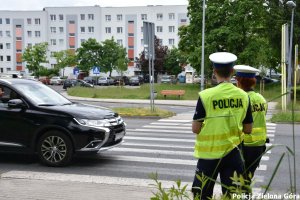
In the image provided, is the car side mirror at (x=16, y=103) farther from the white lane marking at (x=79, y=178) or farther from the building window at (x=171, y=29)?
the building window at (x=171, y=29)

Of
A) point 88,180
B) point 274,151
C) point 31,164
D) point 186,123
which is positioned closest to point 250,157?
point 88,180

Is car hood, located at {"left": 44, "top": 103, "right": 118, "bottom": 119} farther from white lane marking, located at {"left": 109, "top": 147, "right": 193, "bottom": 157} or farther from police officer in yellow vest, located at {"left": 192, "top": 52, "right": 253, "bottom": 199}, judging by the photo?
police officer in yellow vest, located at {"left": 192, "top": 52, "right": 253, "bottom": 199}

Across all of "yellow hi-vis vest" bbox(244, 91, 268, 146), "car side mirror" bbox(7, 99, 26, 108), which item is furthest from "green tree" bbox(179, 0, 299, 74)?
"yellow hi-vis vest" bbox(244, 91, 268, 146)

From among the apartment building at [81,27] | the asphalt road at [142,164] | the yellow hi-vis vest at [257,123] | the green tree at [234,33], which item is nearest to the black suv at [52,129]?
the asphalt road at [142,164]

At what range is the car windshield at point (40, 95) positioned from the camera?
882 centimetres

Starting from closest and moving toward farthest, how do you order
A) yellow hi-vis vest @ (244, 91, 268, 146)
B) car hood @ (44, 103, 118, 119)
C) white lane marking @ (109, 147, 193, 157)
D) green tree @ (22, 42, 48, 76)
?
yellow hi-vis vest @ (244, 91, 268, 146), car hood @ (44, 103, 118, 119), white lane marking @ (109, 147, 193, 157), green tree @ (22, 42, 48, 76)

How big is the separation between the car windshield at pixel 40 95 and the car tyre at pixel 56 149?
73 centimetres

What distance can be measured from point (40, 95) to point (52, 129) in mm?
982

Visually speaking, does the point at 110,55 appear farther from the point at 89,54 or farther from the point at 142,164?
the point at 142,164

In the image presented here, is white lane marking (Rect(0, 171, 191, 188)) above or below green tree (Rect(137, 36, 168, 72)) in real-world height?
below

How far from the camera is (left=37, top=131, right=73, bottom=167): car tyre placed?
834 centimetres

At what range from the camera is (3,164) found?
340 inches

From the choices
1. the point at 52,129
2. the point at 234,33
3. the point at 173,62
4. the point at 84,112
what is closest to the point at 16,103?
the point at 52,129

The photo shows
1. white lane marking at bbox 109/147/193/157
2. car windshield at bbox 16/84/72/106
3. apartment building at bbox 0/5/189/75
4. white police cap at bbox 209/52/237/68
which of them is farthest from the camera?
apartment building at bbox 0/5/189/75
